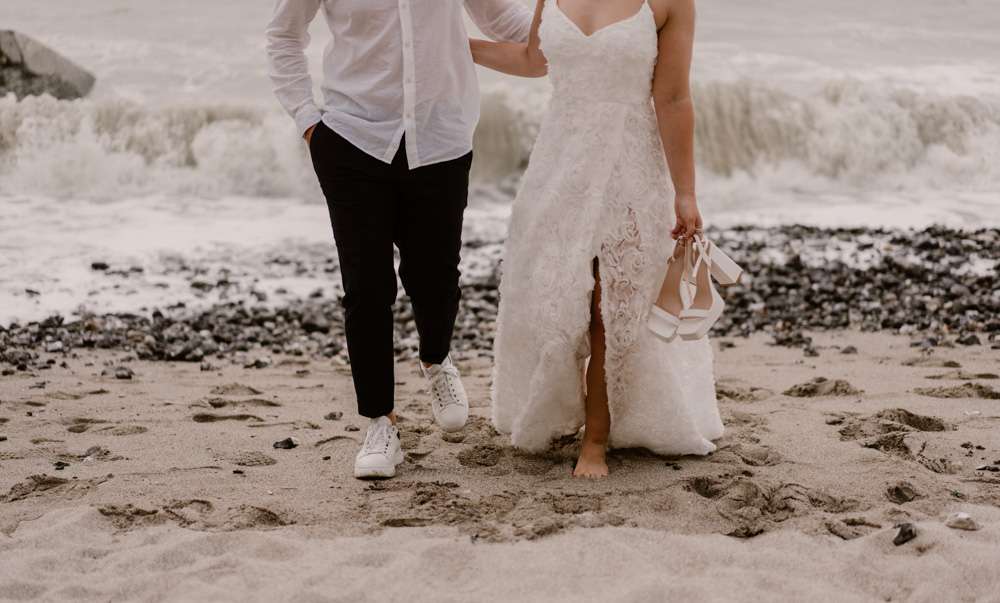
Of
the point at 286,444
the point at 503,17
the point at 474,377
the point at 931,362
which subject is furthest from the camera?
the point at 474,377

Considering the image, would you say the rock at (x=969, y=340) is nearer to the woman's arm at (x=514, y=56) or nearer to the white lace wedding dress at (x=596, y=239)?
the white lace wedding dress at (x=596, y=239)

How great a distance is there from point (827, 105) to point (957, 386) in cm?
976

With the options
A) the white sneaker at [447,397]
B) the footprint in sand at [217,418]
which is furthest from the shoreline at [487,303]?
the white sneaker at [447,397]

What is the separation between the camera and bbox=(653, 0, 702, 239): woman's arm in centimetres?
380

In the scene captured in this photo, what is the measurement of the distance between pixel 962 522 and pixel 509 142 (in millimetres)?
10528

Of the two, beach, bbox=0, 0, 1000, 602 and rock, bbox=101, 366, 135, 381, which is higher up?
beach, bbox=0, 0, 1000, 602

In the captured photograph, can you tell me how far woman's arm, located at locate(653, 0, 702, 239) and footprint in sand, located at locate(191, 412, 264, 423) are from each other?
7.46ft

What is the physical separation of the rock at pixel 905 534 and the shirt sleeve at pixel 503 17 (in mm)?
2395

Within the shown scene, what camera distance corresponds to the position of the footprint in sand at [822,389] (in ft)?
17.8

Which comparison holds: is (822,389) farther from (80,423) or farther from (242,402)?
(80,423)

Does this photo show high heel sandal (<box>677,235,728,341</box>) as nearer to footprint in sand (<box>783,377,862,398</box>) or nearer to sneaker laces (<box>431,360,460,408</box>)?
sneaker laces (<box>431,360,460,408</box>)

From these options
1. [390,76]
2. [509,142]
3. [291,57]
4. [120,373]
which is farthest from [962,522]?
[509,142]

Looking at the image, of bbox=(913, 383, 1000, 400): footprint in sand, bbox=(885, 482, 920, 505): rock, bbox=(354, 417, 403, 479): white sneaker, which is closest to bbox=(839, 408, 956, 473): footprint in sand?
bbox=(885, 482, 920, 505): rock

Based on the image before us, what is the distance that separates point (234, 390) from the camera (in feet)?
19.0
